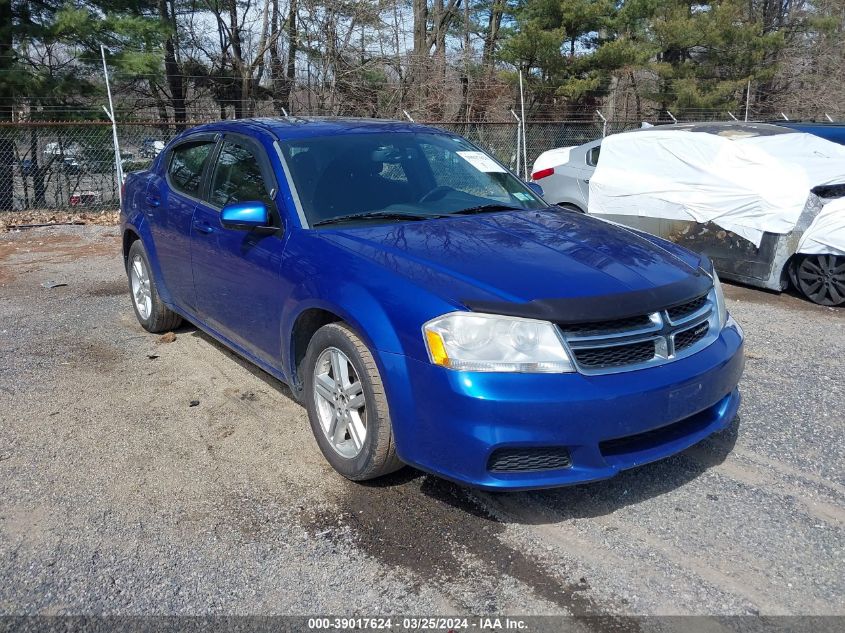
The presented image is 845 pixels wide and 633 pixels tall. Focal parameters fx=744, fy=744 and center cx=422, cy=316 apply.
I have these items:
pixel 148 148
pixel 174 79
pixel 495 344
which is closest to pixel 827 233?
pixel 495 344

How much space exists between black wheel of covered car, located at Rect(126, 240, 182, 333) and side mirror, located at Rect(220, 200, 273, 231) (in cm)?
205

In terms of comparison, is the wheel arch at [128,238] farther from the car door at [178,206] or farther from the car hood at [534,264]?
the car hood at [534,264]

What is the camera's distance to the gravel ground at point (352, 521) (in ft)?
9.01

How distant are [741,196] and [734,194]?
3.8 inches

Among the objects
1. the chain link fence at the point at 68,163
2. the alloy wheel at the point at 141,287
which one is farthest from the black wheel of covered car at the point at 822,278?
the chain link fence at the point at 68,163

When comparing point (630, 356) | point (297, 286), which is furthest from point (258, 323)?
point (630, 356)

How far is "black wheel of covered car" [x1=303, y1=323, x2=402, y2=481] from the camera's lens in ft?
10.5

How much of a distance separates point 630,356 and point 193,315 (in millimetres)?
3181

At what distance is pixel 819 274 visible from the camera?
6871 millimetres

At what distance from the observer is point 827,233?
6668 millimetres

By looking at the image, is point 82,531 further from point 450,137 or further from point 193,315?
point 450,137

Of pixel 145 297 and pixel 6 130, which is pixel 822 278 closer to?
pixel 145 297

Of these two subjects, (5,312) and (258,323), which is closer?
(258,323)

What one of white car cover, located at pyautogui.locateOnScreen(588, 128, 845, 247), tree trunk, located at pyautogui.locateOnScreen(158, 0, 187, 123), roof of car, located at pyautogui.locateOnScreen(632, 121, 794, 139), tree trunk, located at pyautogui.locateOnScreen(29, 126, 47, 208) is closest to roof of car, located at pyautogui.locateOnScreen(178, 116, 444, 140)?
white car cover, located at pyautogui.locateOnScreen(588, 128, 845, 247)
